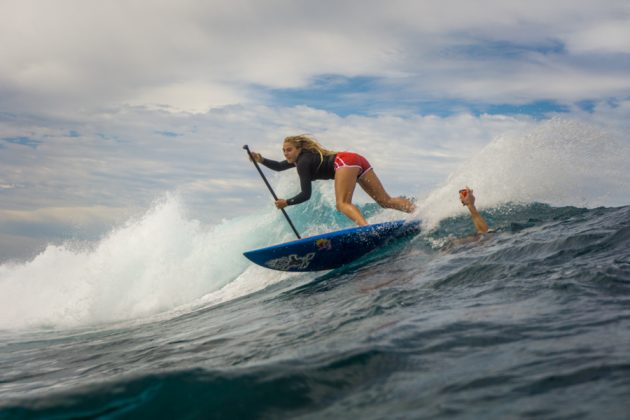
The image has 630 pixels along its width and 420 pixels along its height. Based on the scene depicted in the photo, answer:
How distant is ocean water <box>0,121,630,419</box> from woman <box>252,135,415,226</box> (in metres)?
1.13

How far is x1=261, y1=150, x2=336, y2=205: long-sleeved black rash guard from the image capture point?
8.02 meters

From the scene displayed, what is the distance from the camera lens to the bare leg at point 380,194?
349 inches

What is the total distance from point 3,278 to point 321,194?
10223 mm

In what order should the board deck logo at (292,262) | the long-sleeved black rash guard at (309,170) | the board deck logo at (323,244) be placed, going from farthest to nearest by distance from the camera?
the long-sleeved black rash guard at (309,170), the board deck logo at (292,262), the board deck logo at (323,244)

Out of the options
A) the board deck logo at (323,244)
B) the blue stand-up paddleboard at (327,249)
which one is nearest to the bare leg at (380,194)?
the blue stand-up paddleboard at (327,249)

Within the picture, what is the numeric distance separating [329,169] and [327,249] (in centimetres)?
144

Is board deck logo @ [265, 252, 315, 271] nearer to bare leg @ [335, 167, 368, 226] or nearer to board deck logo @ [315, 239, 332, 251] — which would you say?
board deck logo @ [315, 239, 332, 251]

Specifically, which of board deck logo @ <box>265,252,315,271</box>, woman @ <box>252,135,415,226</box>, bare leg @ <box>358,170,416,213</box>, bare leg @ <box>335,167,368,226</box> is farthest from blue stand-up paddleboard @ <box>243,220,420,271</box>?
bare leg @ <box>358,170,416,213</box>

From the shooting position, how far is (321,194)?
13062 millimetres

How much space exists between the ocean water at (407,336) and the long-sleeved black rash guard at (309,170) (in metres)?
1.27

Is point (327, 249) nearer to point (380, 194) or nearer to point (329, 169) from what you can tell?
point (329, 169)

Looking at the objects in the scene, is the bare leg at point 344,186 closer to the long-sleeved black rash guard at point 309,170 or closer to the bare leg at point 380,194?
the long-sleeved black rash guard at point 309,170

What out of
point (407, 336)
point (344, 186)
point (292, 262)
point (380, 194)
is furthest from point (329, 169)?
point (407, 336)

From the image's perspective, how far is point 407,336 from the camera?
11.3 feet
